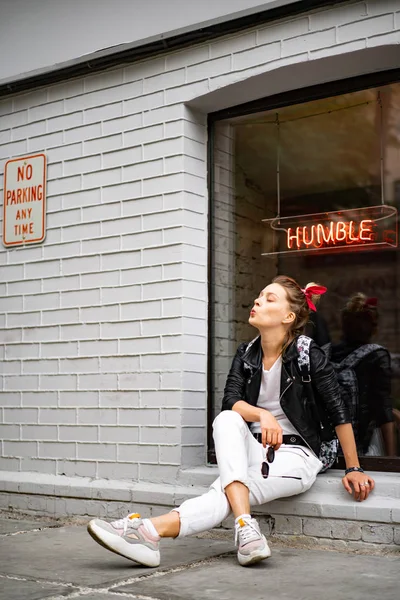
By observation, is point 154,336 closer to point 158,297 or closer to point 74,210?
point 158,297

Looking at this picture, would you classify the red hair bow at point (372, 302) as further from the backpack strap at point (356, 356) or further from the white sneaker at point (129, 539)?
the white sneaker at point (129, 539)

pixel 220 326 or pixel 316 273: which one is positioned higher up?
pixel 316 273

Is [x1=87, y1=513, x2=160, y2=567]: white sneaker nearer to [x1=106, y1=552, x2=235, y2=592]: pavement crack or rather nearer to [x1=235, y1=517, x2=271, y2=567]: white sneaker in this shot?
[x1=106, y1=552, x2=235, y2=592]: pavement crack

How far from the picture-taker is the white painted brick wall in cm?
539

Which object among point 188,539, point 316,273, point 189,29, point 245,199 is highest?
point 189,29

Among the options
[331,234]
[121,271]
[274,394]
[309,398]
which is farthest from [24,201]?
[309,398]

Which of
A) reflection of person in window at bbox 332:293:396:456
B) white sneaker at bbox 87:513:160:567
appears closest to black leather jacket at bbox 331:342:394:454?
reflection of person in window at bbox 332:293:396:456

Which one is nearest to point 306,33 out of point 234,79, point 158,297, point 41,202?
point 234,79

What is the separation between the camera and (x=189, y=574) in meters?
3.88

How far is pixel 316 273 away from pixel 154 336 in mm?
1751

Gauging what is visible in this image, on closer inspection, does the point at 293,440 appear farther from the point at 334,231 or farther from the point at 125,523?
the point at 334,231

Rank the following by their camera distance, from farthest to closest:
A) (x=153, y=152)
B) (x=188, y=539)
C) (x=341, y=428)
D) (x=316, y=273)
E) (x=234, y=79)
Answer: (x=316, y=273), (x=153, y=152), (x=234, y=79), (x=188, y=539), (x=341, y=428)

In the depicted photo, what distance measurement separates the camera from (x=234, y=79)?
17.5 ft

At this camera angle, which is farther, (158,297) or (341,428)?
(158,297)
